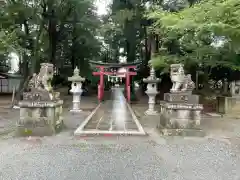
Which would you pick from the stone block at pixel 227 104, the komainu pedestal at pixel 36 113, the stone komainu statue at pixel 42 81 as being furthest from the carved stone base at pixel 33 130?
the stone block at pixel 227 104

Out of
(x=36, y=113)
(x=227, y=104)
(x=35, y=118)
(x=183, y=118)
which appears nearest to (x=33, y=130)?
(x=35, y=118)

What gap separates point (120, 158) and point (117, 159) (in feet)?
0.28

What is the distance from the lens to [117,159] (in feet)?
15.4

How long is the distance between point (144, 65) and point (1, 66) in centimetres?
1776

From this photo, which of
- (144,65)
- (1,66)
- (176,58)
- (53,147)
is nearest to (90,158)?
(53,147)

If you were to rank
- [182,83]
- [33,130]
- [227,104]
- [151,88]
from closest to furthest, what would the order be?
[33,130] → [182,83] → [227,104] → [151,88]

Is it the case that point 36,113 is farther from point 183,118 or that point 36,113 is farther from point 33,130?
point 183,118

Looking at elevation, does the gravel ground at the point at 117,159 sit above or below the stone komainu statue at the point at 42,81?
below

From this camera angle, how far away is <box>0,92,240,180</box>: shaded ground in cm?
396

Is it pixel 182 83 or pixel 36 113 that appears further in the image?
pixel 182 83

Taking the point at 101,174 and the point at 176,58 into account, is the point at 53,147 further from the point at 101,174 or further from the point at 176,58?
the point at 176,58

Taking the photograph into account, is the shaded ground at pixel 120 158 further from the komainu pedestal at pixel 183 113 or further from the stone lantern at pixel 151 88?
the stone lantern at pixel 151 88

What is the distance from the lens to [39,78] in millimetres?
6777

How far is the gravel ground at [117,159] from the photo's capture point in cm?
393
